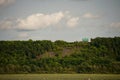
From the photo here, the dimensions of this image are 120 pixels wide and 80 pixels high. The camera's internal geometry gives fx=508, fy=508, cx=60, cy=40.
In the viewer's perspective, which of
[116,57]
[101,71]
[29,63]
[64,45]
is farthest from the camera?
[64,45]

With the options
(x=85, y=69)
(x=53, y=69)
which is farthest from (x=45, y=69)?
(x=85, y=69)

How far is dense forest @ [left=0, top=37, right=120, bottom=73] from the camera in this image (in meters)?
127

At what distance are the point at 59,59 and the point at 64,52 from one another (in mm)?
14540

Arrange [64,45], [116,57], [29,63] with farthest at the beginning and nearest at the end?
[64,45] → [116,57] → [29,63]

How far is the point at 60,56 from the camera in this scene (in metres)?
148

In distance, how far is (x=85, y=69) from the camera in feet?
413

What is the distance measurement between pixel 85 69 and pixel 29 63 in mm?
16463

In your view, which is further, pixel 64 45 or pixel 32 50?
pixel 64 45

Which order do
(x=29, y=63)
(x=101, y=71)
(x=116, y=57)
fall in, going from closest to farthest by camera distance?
1. (x=101, y=71)
2. (x=29, y=63)
3. (x=116, y=57)

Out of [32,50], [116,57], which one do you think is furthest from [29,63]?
[116,57]

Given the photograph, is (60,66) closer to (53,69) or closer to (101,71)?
(53,69)

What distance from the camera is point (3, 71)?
123938 mm

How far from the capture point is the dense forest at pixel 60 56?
12712cm

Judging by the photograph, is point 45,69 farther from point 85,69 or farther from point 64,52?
point 64,52
